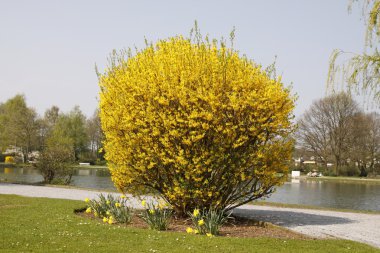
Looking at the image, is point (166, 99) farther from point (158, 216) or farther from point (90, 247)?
point (90, 247)

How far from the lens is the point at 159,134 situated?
1146 centimetres

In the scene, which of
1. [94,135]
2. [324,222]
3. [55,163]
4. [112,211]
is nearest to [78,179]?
[55,163]

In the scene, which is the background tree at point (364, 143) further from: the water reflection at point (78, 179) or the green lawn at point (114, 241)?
the green lawn at point (114, 241)

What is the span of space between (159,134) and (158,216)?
1.96 meters

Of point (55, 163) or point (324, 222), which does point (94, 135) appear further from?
point (324, 222)

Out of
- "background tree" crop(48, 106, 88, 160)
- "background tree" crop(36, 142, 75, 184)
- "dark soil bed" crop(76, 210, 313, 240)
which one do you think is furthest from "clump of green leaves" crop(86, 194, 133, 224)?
"background tree" crop(48, 106, 88, 160)

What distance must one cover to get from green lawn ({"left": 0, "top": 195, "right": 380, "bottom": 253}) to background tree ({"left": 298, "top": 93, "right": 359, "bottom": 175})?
47.4m

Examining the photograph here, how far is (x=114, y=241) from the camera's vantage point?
891 cm

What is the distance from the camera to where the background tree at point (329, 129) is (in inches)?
2202

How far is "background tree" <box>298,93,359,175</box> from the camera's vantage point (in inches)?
2202

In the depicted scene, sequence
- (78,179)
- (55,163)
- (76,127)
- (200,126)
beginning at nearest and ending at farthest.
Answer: (200,126)
(55,163)
(78,179)
(76,127)

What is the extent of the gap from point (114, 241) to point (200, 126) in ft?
12.1

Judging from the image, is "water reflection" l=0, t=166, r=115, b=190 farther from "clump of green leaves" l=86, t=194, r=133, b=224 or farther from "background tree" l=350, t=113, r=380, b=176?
"background tree" l=350, t=113, r=380, b=176

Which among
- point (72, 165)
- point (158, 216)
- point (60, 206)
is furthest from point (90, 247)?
point (72, 165)
